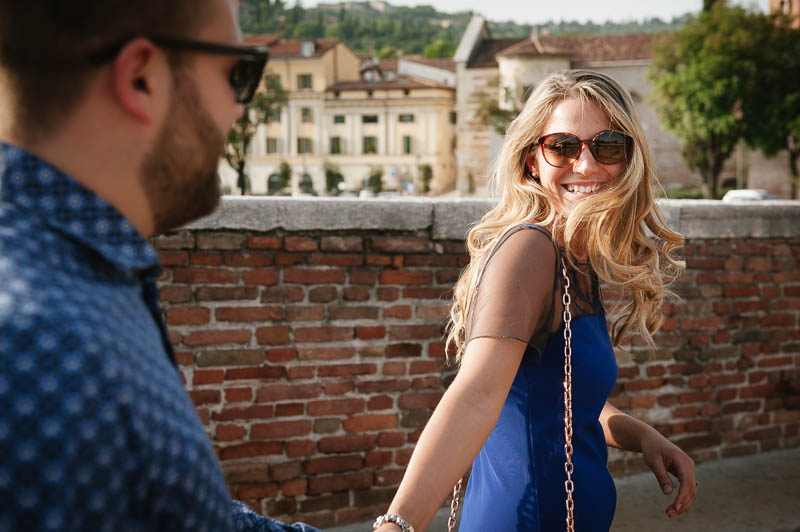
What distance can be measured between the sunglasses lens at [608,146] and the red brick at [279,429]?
2.80m

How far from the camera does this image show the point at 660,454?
2.20m

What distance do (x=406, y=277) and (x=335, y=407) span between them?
915mm

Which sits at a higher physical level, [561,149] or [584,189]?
[561,149]

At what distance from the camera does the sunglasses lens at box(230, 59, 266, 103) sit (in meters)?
1.10

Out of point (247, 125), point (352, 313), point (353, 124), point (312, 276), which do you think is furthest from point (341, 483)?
point (353, 124)

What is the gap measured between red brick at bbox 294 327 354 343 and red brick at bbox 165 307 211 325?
547 mm

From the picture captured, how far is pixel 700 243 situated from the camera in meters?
5.36

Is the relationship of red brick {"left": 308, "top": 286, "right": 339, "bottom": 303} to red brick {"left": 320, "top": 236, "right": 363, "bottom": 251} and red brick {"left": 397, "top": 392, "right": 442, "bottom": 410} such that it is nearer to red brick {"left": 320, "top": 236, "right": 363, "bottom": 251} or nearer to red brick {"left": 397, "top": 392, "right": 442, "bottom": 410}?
red brick {"left": 320, "top": 236, "right": 363, "bottom": 251}

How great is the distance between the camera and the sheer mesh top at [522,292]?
1741mm

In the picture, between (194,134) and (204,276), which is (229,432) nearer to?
(204,276)

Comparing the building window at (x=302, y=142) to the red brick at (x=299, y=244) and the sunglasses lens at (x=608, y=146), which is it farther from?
the sunglasses lens at (x=608, y=146)

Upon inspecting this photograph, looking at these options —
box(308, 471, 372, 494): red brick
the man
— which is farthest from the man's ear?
box(308, 471, 372, 494): red brick

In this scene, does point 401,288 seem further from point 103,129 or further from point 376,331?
point 103,129

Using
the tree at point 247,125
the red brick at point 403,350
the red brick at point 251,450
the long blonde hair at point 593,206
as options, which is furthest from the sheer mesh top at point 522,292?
the tree at point 247,125
